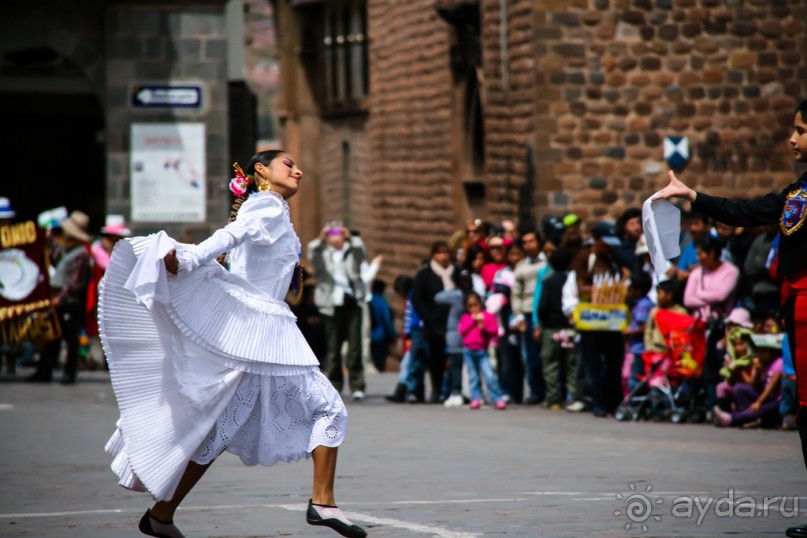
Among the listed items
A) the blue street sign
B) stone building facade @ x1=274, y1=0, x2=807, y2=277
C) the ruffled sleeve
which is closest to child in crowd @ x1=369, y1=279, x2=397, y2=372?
stone building facade @ x1=274, y1=0, x2=807, y2=277

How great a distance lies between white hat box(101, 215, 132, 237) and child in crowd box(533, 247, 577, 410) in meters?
6.12

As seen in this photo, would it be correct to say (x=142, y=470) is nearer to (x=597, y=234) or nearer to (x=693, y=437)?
(x=693, y=437)

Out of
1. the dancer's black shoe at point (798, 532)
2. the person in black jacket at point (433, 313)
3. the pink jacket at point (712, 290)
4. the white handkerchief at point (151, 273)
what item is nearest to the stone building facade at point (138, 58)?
the person in black jacket at point (433, 313)

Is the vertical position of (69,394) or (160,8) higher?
(160,8)

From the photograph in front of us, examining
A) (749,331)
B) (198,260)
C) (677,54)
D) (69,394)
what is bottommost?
(69,394)

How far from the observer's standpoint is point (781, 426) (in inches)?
574

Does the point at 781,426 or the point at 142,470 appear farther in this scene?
the point at 781,426

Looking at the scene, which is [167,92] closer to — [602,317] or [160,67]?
[160,67]

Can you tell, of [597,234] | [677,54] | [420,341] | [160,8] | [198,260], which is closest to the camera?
[198,260]

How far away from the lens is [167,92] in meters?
22.3

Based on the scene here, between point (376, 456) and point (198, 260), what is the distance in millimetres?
4951

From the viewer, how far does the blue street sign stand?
72.8 feet

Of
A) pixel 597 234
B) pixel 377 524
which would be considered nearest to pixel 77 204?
pixel 597 234

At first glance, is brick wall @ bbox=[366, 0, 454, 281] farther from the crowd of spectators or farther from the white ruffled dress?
the white ruffled dress
